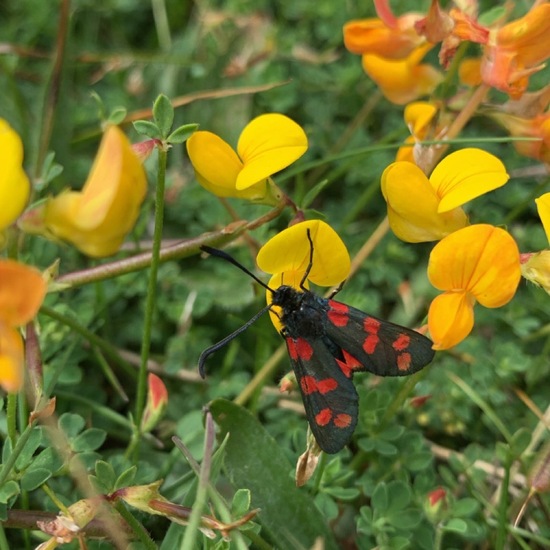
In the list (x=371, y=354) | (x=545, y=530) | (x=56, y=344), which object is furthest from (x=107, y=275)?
(x=545, y=530)

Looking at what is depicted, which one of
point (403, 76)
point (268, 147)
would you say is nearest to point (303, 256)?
point (268, 147)

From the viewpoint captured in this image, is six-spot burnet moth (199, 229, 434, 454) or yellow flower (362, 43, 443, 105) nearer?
six-spot burnet moth (199, 229, 434, 454)

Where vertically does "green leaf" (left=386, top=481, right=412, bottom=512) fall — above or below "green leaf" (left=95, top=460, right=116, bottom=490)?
below

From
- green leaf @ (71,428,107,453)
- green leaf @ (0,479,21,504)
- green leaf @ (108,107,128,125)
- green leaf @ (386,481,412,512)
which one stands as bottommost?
green leaf @ (386,481,412,512)

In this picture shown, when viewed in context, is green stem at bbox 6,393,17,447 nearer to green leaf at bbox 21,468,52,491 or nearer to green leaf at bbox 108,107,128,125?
green leaf at bbox 21,468,52,491

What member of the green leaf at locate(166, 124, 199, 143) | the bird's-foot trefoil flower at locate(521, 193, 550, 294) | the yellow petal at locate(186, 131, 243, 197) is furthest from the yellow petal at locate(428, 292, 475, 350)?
the green leaf at locate(166, 124, 199, 143)

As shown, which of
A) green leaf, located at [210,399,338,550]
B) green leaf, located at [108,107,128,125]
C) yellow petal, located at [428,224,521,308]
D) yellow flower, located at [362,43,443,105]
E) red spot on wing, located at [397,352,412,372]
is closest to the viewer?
yellow petal, located at [428,224,521,308]
